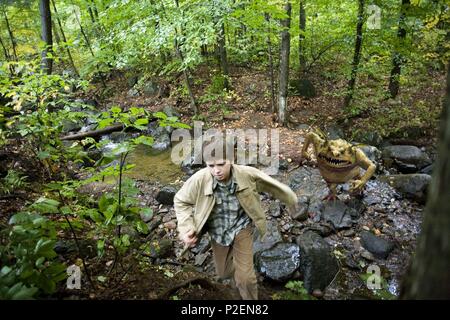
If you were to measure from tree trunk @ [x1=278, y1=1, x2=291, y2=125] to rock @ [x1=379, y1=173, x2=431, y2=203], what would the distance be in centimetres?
463

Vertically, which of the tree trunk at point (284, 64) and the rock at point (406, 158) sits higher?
the tree trunk at point (284, 64)

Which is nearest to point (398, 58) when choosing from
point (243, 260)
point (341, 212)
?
point (341, 212)

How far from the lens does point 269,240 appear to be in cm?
598

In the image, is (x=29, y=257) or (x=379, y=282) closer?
(x=29, y=257)

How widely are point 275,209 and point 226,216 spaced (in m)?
3.62

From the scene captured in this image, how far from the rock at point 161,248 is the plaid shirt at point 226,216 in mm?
2200

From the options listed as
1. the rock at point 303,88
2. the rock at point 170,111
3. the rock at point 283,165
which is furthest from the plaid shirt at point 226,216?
the rock at point 303,88

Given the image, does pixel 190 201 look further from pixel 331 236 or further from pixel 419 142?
pixel 419 142

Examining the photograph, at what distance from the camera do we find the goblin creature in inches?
238

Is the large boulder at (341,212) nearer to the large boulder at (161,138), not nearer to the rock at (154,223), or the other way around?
the rock at (154,223)

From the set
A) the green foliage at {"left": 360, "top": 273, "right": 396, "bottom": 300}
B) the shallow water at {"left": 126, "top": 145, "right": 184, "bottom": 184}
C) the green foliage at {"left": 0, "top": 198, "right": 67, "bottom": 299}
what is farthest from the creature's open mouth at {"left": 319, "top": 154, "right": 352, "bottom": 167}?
the green foliage at {"left": 0, "top": 198, "right": 67, "bottom": 299}

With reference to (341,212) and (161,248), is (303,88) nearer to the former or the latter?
(341,212)

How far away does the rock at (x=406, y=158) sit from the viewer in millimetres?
8641

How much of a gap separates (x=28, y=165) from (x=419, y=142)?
10.9m
